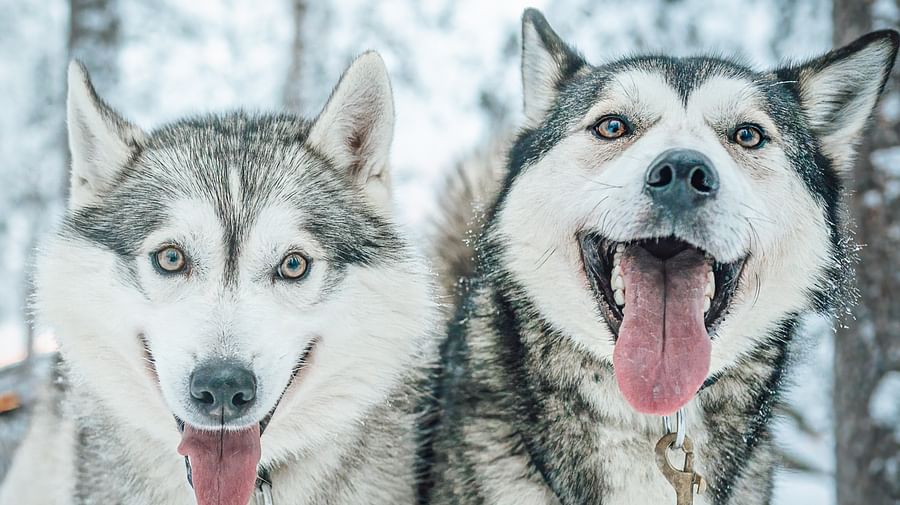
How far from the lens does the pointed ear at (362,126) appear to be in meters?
2.69

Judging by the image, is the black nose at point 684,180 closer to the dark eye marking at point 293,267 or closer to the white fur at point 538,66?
the white fur at point 538,66

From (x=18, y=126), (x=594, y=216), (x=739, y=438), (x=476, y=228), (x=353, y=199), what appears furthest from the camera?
(x=18, y=126)

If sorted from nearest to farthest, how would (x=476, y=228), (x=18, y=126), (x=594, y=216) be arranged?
(x=594, y=216)
(x=476, y=228)
(x=18, y=126)

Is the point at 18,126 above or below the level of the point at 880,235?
above

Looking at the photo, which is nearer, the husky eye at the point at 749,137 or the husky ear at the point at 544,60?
the husky eye at the point at 749,137

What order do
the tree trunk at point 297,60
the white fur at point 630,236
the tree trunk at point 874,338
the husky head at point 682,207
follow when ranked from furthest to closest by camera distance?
the tree trunk at point 297,60
the tree trunk at point 874,338
the white fur at point 630,236
the husky head at point 682,207

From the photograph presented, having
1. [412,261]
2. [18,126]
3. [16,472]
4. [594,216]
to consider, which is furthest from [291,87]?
[18,126]

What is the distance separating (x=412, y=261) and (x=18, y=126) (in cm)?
1499

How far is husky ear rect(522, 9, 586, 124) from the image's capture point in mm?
2914

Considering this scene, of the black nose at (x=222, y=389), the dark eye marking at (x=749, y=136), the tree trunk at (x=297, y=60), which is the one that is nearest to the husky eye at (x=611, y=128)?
the dark eye marking at (x=749, y=136)

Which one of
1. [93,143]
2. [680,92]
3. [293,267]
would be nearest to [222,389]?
[293,267]

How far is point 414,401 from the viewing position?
298 centimetres

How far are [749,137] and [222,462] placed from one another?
6.44 ft

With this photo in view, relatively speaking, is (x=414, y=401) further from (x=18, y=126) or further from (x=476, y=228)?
(x=18, y=126)
